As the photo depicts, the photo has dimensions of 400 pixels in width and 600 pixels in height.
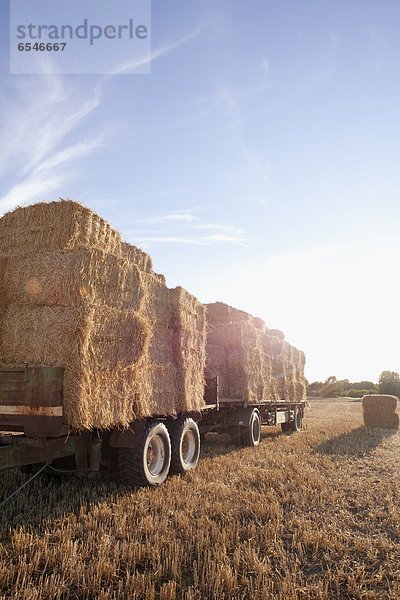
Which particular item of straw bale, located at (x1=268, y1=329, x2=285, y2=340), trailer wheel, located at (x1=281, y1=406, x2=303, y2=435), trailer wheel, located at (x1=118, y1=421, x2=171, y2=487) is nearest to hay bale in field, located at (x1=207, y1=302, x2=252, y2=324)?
straw bale, located at (x1=268, y1=329, x2=285, y2=340)

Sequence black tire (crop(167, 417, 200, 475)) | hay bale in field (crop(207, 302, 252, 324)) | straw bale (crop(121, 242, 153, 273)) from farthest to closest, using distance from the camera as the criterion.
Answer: hay bale in field (crop(207, 302, 252, 324)), black tire (crop(167, 417, 200, 475)), straw bale (crop(121, 242, 153, 273))

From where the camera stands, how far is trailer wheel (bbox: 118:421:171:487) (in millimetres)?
7152

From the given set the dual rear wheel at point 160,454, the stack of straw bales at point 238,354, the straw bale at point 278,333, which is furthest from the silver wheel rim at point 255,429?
the straw bale at point 278,333

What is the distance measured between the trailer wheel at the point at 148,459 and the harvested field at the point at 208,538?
27 centimetres

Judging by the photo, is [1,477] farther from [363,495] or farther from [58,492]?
[363,495]

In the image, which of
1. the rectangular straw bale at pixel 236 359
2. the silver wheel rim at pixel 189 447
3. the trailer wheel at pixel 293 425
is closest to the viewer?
the silver wheel rim at pixel 189 447

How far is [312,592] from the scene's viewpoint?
3.81m

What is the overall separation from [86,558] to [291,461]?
5827 mm

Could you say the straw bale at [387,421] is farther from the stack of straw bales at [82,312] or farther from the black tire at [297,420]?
the stack of straw bales at [82,312]

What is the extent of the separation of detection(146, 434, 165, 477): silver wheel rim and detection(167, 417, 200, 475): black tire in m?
0.48

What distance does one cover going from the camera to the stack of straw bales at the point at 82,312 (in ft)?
19.4

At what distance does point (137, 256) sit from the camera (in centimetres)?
818

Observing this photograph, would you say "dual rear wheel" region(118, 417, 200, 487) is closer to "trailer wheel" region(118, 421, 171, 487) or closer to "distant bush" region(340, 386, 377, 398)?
"trailer wheel" region(118, 421, 171, 487)

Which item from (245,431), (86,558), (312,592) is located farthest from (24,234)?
(245,431)
